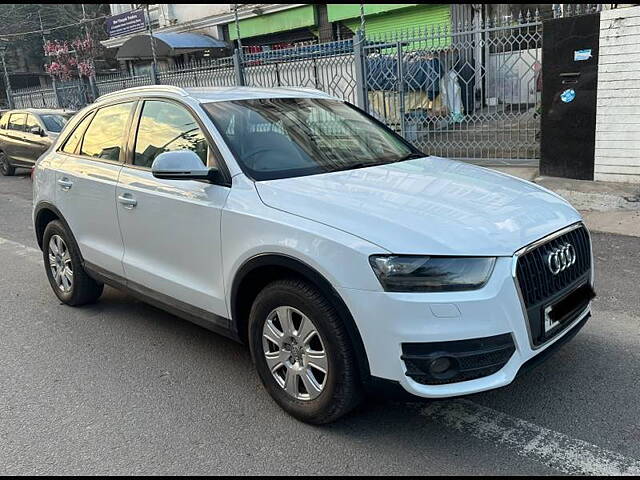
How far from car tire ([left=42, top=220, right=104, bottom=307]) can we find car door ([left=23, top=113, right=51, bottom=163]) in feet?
27.9

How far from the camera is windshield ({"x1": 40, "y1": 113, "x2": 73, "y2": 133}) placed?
42.2 ft

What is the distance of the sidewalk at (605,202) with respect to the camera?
6477mm

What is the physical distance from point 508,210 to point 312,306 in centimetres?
109

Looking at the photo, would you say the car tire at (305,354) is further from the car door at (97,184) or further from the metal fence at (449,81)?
the metal fence at (449,81)

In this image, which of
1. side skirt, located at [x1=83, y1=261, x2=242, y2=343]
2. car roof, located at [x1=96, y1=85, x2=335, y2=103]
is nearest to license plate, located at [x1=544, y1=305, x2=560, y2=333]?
side skirt, located at [x1=83, y1=261, x2=242, y2=343]

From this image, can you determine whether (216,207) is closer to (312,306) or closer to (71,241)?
(312,306)

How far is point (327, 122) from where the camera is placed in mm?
4031

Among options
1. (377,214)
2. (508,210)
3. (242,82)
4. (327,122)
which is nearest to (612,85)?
(327,122)

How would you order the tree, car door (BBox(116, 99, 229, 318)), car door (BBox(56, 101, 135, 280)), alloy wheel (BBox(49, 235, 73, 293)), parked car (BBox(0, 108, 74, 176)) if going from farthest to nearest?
the tree → parked car (BBox(0, 108, 74, 176)) → alloy wheel (BBox(49, 235, 73, 293)) → car door (BBox(56, 101, 135, 280)) → car door (BBox(116, 99, 229, 318))

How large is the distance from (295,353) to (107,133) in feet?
8.15

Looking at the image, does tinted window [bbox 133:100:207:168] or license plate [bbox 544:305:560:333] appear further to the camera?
tinted window [bbox 133:100:207:168]

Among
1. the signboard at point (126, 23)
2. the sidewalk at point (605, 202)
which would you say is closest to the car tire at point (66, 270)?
the sidewalk at point (605, 202)

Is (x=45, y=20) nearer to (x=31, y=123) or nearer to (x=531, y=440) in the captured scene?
(x=31, y=123)

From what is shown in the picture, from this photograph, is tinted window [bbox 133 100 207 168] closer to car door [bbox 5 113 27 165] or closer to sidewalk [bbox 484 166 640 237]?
sidewalk [bbox 484 166 640 237]
